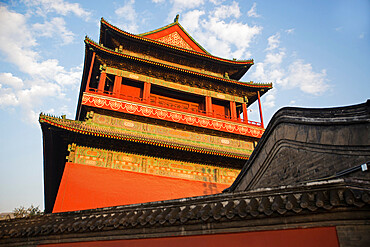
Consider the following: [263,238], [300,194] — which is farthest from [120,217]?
[300,194]

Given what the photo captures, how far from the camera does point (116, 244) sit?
187 inches

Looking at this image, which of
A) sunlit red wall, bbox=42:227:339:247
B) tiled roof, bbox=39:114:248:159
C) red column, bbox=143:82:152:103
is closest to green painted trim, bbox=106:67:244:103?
red column, bbox=143:82:152:103

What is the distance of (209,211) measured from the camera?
423 cm

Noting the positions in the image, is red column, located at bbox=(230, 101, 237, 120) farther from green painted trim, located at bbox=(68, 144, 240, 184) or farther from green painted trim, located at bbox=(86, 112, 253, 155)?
green painted trim, located at bbox=(68, 144, 240, 184)

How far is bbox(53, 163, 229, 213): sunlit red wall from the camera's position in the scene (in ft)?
34.7

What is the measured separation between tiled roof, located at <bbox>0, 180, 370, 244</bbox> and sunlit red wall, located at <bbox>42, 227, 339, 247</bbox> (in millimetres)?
181

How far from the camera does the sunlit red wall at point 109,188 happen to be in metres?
10.6

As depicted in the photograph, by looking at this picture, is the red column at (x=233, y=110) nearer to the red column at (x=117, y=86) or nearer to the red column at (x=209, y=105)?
the red column at (x=209, y=105)

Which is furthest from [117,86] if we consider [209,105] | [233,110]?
[233,110]

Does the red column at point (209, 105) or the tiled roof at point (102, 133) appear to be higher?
the red column at point (209, 105)

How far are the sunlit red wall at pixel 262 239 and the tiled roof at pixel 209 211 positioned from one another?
18cm

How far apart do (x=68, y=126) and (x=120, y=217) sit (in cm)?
695

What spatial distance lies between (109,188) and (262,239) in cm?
843

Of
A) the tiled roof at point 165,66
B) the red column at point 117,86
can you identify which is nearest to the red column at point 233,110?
the tiled roof at point 165,66
